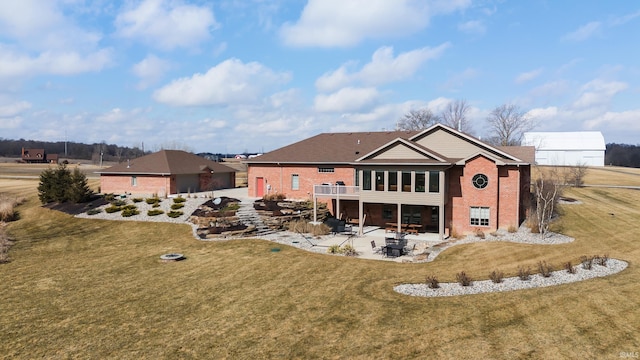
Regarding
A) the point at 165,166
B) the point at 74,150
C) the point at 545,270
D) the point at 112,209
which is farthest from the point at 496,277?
the point at 74,150

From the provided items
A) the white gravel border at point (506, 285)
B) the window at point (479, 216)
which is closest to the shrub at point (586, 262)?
the white gravel border at point (506, 285)

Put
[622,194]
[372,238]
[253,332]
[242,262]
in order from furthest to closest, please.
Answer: [622,194]
[372,238]
[242,262]
[253,332]

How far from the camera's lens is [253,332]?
11547mm

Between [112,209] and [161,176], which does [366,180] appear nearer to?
[161,176]

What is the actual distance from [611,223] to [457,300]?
62.5 ft

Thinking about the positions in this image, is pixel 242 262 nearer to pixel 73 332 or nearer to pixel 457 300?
pixel 73 332

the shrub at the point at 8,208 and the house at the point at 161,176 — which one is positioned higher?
the house at the point at 161,176

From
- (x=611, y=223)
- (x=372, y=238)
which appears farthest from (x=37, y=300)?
(x=611, y=223)

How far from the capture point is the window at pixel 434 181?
956 inches

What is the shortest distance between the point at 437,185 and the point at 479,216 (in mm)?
3718

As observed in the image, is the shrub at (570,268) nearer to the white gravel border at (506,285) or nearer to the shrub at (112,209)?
the white gravel border at (506,285)

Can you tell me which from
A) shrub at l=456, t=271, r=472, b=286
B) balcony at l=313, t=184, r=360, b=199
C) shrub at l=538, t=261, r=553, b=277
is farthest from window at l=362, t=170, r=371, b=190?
shrub at l=538, t=261, r=553, b=277

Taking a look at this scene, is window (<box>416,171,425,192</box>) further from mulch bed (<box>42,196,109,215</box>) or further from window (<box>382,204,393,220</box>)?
mulch bed (<box>42,196,109,215</box>)

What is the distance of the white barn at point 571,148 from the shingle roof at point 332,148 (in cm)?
5292
